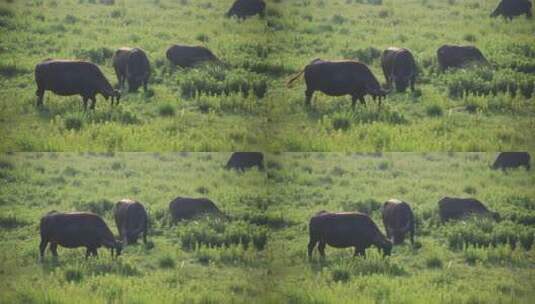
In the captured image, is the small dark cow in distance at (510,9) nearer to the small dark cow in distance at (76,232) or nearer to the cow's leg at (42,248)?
the small dark cow in distance at (76,232)

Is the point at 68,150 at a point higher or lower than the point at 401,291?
higher

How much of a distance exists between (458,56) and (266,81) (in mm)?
1131

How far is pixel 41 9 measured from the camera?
A: 18.7 ft

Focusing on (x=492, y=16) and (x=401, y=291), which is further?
(x=492, y=16)

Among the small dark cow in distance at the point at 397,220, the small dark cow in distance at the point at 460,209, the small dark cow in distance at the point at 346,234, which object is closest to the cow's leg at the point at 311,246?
the small dark cow in distance at the point at 346,234

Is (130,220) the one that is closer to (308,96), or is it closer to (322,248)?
(322,248)

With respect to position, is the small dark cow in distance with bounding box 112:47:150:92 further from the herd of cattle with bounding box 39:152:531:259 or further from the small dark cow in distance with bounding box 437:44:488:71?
the small dark cow in distance with bounding box 437:44:488:71

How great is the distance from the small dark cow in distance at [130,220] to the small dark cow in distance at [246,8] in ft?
4.12

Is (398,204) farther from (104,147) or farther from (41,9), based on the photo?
(41,9)

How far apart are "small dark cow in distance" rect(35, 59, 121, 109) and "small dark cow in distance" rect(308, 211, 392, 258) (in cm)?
137

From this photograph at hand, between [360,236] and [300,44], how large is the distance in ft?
3.86

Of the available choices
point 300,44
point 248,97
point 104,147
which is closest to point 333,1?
point 300,44

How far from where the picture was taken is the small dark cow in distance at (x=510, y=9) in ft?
18.7

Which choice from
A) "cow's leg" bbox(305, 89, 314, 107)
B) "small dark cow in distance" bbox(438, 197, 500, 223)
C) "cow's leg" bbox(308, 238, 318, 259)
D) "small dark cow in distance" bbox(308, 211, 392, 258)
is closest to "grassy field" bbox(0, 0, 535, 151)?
"cow's leg" bbox(305, 89, 314, 107)
